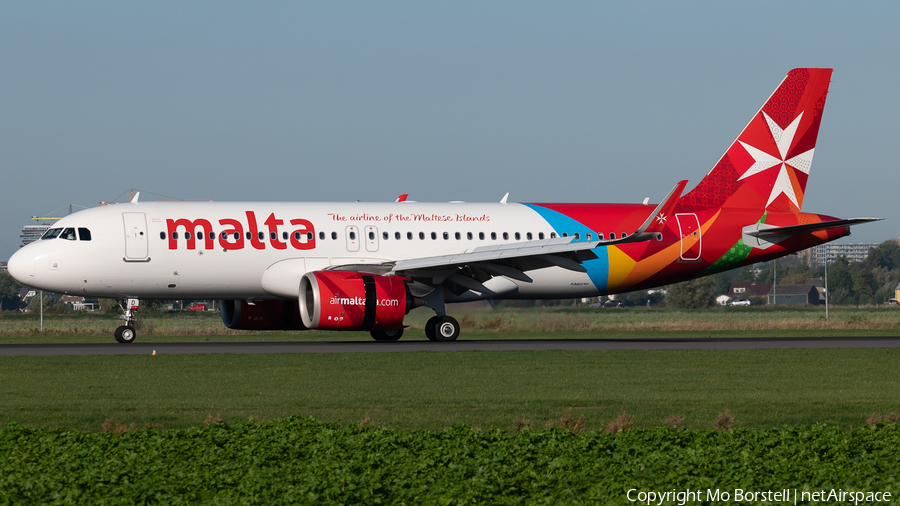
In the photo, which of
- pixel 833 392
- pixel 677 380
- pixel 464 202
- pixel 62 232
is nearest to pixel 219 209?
pixel 62 232

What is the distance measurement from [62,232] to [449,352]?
1107 cm

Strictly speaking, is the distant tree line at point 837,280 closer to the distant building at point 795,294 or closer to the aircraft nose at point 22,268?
the distant building at point 795,294

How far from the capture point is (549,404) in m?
13.2

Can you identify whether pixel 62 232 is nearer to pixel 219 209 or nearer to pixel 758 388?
pixel 219 209

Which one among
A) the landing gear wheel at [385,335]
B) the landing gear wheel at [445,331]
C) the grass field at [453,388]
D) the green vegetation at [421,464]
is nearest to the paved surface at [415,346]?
the landing gear wheel at [445,331]

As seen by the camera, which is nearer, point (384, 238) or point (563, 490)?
point (563, 490)

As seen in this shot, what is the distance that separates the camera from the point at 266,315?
28.1 m

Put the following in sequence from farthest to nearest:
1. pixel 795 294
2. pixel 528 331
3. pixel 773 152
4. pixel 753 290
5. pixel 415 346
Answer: pixel 753 290 → pixel 795 294 → pixel 528 331 → pixel 773 152 → pixel 415 346

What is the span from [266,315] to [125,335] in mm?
3842

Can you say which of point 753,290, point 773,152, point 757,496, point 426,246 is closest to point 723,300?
point 753,290

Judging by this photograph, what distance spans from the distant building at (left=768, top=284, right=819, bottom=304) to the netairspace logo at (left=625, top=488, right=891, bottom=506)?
11824cm

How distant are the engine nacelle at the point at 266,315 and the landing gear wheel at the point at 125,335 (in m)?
2.98

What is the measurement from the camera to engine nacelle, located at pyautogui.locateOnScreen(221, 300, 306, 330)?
2798 cm

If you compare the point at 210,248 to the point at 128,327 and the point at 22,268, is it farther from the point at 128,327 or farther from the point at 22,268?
the point at 22,268
